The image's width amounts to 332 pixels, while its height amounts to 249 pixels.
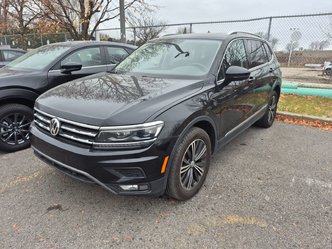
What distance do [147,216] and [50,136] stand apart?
4.15 feet

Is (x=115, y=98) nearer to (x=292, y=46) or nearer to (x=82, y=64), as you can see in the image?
(x=82, y=64)

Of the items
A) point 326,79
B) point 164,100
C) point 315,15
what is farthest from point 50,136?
point 326,79

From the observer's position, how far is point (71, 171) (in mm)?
2445

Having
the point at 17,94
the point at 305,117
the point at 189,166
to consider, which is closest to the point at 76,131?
the point at 189,166

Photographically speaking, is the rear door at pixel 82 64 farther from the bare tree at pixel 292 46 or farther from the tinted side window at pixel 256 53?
the bare tree at pixel 292 46

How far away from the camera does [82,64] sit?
16.1 feet

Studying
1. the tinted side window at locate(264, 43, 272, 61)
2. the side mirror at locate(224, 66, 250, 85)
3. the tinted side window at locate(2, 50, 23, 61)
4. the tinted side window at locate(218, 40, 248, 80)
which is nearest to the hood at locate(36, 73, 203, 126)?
the side mirror at locate(224, 66, 250, 85)

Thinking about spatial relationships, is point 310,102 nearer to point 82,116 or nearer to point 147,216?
point 147,216

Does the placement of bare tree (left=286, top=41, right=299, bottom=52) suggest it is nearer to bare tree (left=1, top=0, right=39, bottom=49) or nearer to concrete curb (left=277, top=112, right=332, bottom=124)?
concrete curb (left=277, top=112, right=332, bottom=124)

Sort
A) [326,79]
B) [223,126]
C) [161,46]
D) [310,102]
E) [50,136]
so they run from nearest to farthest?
[50,136]
[223,126]
[161,46]
[310,102]
[326,79]

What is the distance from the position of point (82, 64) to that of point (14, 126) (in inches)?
64.8

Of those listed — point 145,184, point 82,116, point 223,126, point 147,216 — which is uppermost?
point 82,116

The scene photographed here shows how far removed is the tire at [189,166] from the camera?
253 centimetres

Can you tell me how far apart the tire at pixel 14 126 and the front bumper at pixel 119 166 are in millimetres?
2035
